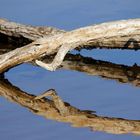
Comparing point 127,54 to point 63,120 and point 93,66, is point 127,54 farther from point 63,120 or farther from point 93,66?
point 63,120

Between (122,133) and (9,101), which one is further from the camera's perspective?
(9,101)

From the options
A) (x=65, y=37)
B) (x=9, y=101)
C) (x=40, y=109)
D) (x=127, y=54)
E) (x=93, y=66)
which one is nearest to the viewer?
(x=40, y=109)

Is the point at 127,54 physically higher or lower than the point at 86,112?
higher

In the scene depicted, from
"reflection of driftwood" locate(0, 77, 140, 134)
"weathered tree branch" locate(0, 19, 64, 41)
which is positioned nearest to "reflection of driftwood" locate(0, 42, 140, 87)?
"weathered tree branch" locate(0, 19, 64, 41)

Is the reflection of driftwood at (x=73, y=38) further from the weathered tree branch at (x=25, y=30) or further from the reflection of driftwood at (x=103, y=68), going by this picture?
the weathered tree branch at (x=25, y=30)

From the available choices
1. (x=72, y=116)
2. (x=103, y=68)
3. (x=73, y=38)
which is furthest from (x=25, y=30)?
(x=72, y=116)

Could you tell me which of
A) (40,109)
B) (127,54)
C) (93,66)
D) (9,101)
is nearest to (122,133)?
(40,109)

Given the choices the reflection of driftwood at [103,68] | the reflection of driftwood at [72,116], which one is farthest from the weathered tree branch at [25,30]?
the reflection of driftwood at [72,116]

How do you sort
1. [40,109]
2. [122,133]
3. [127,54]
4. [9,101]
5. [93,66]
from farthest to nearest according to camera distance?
[127,54] < [93,66] < [9,101] < [40,109] < [122,133]
